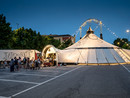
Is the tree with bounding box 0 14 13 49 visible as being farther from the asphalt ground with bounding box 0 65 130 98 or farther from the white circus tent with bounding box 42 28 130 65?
the asphalt ground with bounding box 0 65 130 98

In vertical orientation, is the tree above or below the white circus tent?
above

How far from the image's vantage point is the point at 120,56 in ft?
89.0

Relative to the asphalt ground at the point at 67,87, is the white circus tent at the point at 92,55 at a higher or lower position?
higher

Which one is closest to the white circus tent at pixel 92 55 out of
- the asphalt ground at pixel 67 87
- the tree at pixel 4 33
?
the tree at pixel 4 33

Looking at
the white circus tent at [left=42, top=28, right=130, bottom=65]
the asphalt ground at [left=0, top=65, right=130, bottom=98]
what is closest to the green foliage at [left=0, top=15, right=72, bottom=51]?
the white circus tent at [left=42, top=28, right=130, bottom=65]

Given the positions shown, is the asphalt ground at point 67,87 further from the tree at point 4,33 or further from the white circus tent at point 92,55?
the tree at point 4,33

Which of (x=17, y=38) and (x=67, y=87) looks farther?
(x=17, y=38)

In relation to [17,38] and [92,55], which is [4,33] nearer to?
[17,38]

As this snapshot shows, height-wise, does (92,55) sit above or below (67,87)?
above

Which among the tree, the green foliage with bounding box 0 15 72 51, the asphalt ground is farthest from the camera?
the green foliage with bounding box 0 15 72 51

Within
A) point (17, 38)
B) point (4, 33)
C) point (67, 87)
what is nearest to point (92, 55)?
point (4, 33)

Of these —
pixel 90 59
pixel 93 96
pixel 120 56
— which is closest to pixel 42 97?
pixel 93 96

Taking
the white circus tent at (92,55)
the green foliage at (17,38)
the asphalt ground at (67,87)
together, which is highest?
the green foliage at (17,38)

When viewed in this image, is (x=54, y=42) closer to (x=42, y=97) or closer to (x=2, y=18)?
(x=2, y=18)
